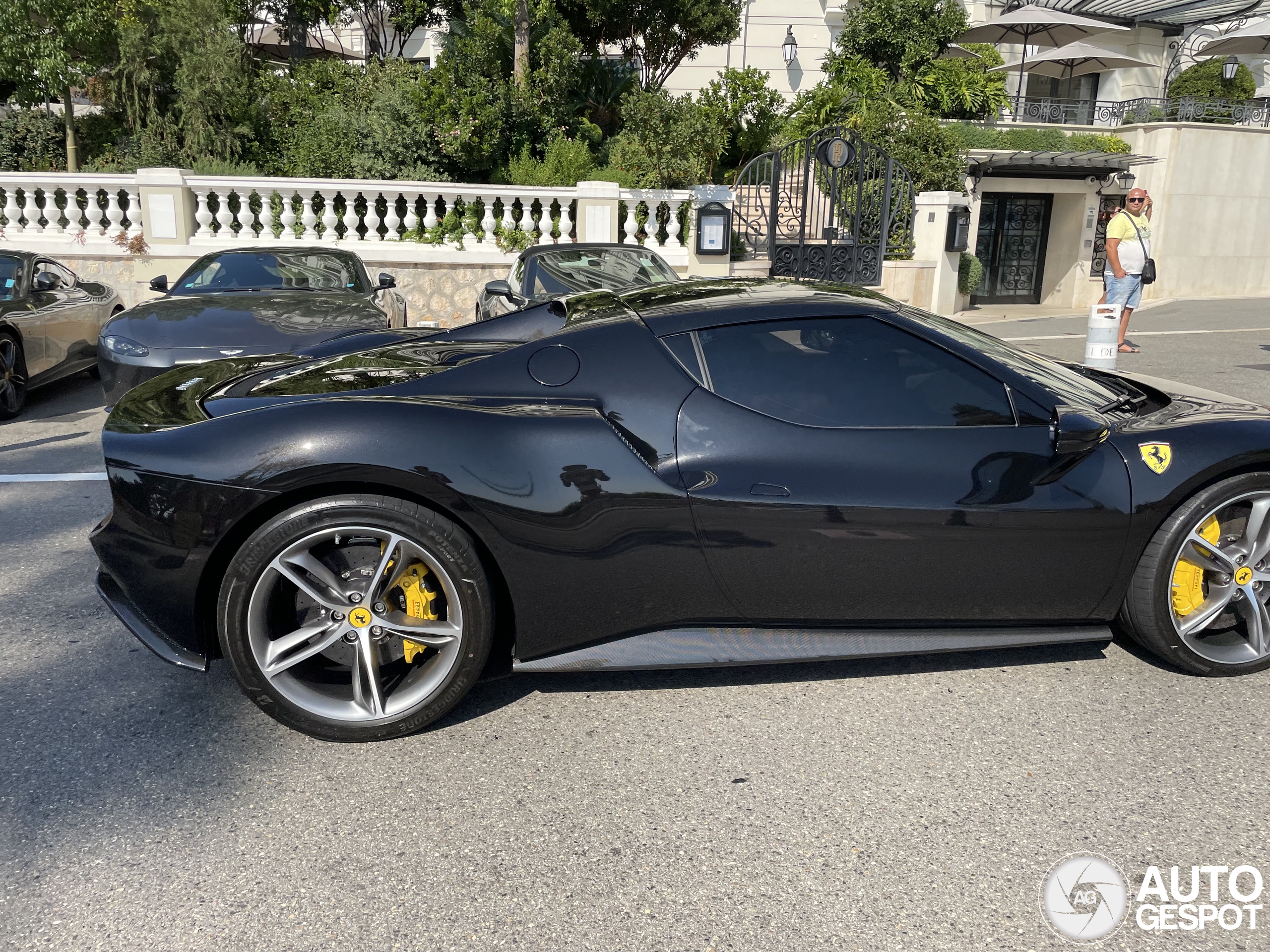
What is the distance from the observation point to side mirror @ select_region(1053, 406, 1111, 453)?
3367mm

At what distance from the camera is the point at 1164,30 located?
29672 millimetres

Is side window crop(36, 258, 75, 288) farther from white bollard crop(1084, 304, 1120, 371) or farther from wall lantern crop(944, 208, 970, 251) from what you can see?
wall lantern crop(944, 208, 970, 251)

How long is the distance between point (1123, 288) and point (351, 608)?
11322 millimetres

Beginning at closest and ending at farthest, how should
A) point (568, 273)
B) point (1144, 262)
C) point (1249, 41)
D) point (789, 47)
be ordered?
point (568, 273) < point (1144, 262) < point (1249, 41) < point (789, 47)

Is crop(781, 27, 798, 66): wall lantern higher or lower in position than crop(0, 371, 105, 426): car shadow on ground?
higher

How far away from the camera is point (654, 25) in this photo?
2053 cm


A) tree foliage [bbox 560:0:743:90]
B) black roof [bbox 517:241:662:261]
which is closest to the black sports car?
black roof [bbox 517:241:662:261]

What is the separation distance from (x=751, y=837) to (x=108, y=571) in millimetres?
2226

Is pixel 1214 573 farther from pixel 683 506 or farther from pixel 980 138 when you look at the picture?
pixel 980 138

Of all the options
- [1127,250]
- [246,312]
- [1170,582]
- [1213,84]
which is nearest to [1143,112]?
[1213,84]

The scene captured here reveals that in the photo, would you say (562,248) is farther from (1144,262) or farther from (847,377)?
(847,377)

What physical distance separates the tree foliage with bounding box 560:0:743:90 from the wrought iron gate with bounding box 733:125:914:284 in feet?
13.2

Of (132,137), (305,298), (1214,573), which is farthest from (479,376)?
(132,137)

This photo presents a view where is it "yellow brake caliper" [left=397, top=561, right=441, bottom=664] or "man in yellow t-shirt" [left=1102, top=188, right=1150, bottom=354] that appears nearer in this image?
"yellow brake caliper" [left=397, top=561, right=441, bottom=664]
